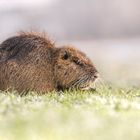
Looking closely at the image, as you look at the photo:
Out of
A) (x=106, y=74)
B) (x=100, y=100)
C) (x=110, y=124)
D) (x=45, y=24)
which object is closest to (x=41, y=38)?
(x=100, y=100)

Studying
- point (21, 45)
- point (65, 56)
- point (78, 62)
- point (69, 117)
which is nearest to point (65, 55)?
point (65, 56)

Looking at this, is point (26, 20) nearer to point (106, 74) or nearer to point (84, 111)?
point (106, 74)

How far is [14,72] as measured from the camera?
13055 millimetres

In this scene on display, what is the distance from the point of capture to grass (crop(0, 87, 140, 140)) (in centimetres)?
785

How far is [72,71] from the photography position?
13.6m

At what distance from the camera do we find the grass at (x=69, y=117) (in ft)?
25.8

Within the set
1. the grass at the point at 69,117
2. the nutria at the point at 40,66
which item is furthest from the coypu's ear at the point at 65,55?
the grass at the point at 69,117

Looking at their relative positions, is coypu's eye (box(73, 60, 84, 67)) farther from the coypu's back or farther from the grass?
the grass

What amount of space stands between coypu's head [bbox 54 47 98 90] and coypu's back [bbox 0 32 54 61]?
362 mm

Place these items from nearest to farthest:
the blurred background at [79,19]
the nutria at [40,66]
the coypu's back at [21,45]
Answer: the nutria at [40,66] < the coypu's back at [21,45] < the blurred background at [79,19]

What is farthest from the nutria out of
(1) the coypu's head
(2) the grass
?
(2) the grass

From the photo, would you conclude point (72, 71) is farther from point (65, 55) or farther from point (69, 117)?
point (69, 117)

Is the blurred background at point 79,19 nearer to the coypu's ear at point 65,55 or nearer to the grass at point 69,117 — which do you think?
the coypu's ear at point 65,55

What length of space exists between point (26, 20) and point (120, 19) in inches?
213
